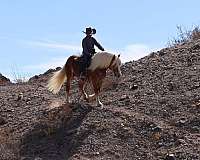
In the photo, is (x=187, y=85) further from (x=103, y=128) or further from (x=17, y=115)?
(x=17, y=115)

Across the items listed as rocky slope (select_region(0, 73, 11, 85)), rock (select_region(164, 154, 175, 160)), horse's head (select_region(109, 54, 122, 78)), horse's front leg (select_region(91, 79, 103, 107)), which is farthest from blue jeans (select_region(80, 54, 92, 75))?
rocky slope (select_region(0, 73, 11, 85))

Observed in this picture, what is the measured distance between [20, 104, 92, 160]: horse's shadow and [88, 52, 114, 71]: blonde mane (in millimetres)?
1066

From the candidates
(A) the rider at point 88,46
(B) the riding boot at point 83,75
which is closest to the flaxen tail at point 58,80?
(B) the riding boot at point 83,75

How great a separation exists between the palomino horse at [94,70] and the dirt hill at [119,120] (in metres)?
0.48

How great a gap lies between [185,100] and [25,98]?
4.77 metres

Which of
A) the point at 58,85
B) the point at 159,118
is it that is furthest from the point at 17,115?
the point at 159,118

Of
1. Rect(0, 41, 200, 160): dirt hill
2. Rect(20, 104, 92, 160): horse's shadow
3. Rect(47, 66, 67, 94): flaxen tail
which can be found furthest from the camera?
Rect(47, 66, 67, 94): flaxen tail

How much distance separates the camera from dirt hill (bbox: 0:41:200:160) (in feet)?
42.0

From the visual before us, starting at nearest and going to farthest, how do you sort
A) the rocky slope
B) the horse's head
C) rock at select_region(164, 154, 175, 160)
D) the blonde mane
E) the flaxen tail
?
rock at select_region(164, 154, 175, 160) < the blonde mane < the horse's head < the flaxen tail < the rocky slope

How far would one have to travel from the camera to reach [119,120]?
13.9 m

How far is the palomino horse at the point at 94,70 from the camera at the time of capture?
14406 millimetres

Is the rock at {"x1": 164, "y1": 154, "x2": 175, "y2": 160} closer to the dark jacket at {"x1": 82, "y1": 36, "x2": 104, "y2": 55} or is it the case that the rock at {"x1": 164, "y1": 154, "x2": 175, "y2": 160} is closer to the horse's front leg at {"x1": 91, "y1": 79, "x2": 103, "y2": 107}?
the horse's front leg at {"x1": 91, "y1": 79, "x2": 103, "y2": 107}

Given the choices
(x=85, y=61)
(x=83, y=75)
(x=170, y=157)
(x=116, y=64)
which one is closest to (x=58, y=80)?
(x=83, y=75)

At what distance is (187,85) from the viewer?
15531mm
